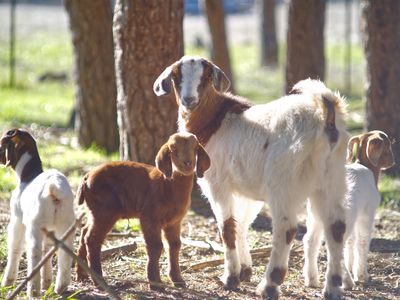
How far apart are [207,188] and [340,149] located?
42.7 inches

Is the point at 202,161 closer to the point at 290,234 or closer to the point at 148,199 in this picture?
the point at 148,199

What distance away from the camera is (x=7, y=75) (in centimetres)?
2161

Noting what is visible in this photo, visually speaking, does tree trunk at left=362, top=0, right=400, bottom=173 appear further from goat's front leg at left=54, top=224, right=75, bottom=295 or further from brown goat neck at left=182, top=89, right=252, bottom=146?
goat's front leg at left=54, top=224, right=75, bottom=295

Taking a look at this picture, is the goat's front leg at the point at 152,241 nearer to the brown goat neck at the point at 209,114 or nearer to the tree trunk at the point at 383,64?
the brown goat neck at the point at 209,114

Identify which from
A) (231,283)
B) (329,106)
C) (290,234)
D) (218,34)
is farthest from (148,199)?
Answer: (218,34)

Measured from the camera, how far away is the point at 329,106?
6.49m

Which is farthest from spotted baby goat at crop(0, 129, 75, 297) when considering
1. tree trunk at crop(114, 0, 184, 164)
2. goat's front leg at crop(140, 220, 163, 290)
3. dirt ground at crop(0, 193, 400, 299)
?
tree trunk at crop(114, 0, 184, 164)

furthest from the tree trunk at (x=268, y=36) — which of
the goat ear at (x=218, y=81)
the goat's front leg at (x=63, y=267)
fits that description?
the goat's front leg at (x=63, y=267)

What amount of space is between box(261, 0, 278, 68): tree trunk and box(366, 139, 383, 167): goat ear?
52.7 feet

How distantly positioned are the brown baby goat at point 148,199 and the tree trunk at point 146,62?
2.54m

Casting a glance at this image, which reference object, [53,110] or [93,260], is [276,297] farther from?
[53,110]

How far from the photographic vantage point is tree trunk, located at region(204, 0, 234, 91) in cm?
1519

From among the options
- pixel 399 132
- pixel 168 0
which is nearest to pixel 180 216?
pixel 168 0

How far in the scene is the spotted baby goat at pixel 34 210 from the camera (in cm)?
620
